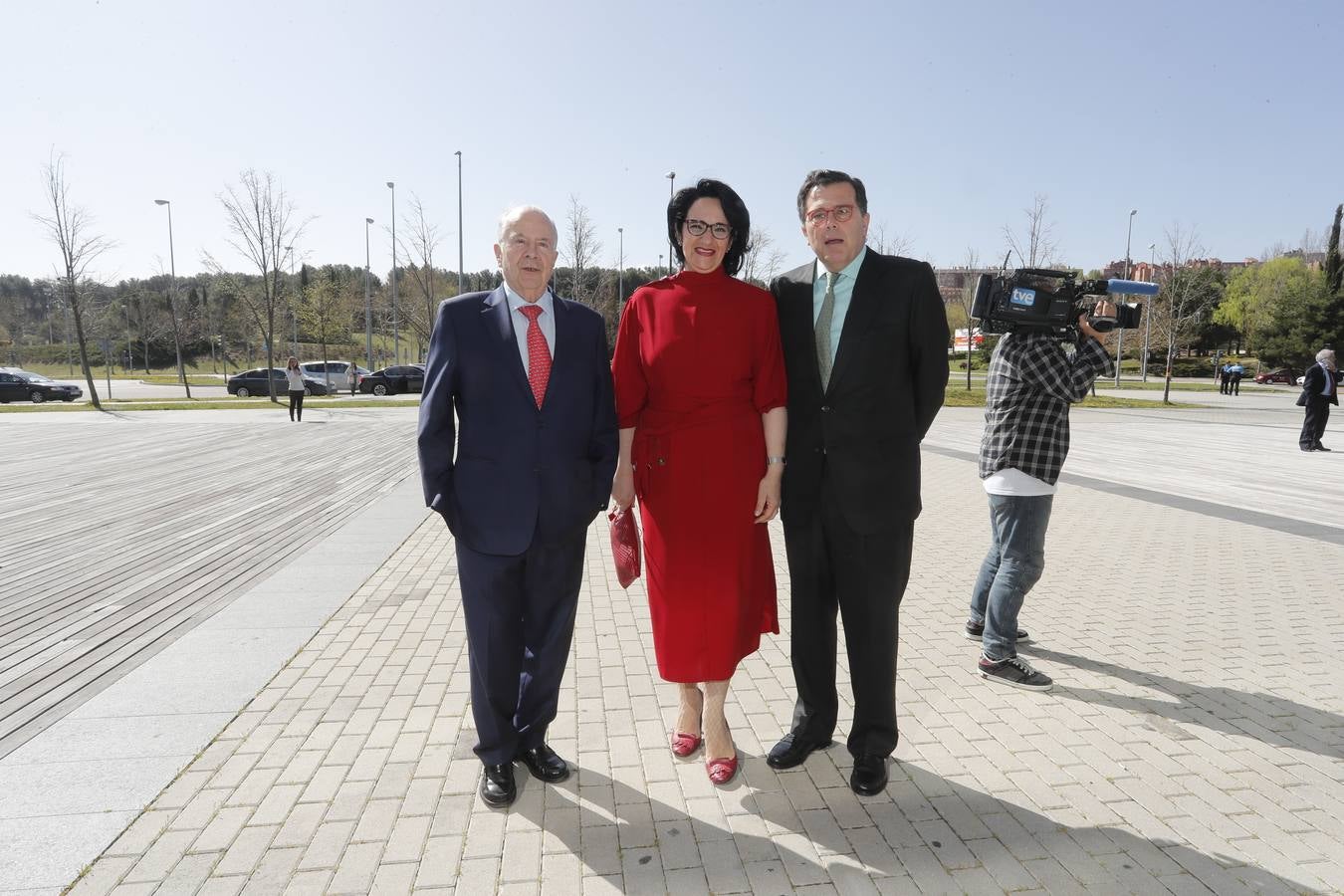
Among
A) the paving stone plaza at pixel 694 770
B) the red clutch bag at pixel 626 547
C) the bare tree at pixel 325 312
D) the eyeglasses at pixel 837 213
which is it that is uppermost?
the bare tree at pixel 325 312

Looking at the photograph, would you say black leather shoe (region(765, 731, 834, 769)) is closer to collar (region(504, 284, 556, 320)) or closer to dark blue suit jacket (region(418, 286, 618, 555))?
dark blue suit jacket (region(418, 286, 618, 555))

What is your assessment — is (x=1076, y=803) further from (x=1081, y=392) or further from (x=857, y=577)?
(x=1081, y=392)

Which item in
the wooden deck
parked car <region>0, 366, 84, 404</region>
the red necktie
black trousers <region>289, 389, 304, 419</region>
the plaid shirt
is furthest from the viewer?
parked car <region>0, 366, 84, 404</region>

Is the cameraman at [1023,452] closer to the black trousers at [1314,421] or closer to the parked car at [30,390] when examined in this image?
the black trousers at [1314,421]

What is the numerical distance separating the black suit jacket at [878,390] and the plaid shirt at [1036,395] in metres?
1.09

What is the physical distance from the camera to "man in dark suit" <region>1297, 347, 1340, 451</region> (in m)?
13.5

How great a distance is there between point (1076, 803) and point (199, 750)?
3407 millimetres

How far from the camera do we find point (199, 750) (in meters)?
3.13

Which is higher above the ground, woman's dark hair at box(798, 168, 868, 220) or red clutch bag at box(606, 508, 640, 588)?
woman's dark hair at box(798, 168, 868, 220)

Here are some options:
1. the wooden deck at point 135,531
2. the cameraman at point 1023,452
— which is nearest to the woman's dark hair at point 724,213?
the cameraman at point 1023,452

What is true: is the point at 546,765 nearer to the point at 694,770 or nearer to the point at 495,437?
the point at 694,770

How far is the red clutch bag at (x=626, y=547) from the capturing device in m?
2.97

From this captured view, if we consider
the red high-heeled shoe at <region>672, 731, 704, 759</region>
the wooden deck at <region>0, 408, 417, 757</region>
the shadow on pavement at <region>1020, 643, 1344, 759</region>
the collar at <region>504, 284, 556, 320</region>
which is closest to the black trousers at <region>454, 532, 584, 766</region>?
the red high-heeled shoe at <region>672, 731, 704, 759</region>

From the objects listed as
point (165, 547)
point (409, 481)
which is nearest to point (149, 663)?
point (165, 547)
